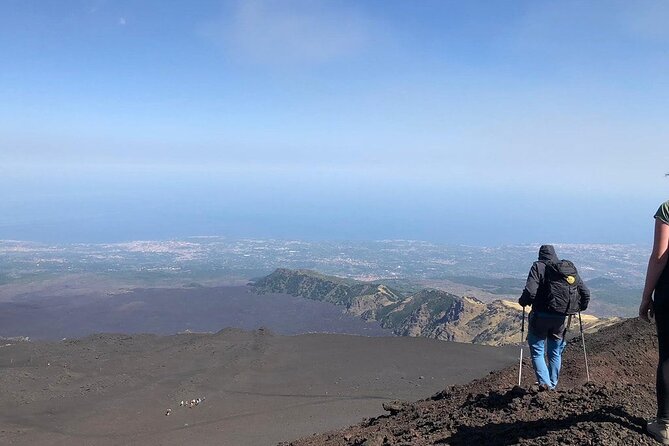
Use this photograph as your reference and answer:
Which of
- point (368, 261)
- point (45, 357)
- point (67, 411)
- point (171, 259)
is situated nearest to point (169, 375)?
point (67, 411)

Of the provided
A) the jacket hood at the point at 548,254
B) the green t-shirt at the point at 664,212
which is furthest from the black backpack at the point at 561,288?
the green t-shirt at the point at 664,212

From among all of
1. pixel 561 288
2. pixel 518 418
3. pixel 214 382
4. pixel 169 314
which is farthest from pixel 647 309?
pixel 169 314

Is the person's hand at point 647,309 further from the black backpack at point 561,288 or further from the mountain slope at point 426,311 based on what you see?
the mountain slope at point 426,311

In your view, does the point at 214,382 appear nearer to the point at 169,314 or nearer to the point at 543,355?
the point at 543,355

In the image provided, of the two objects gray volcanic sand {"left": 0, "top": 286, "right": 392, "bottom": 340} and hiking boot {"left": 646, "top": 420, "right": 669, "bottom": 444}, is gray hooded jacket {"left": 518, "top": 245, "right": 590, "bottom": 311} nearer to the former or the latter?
hiking boot {"left": 646, "top": 420, "right": 669, "bottom": 444}

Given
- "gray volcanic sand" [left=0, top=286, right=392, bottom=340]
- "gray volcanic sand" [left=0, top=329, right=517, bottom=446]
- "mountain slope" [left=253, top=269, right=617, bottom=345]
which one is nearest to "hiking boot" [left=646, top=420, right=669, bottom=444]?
"gray volcanic sand" [left=0, top=329, right=517, bottom=446]

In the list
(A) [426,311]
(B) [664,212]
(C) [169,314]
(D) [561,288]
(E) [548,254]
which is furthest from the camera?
(C) [169,314]
